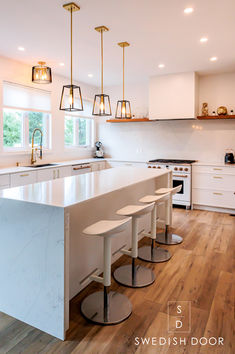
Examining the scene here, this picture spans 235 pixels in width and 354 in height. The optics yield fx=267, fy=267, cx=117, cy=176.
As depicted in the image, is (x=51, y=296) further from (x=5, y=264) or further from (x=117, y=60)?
(x=117, y=60)

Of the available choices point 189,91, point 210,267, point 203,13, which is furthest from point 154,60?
point 210,267

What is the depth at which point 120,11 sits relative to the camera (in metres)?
2.81

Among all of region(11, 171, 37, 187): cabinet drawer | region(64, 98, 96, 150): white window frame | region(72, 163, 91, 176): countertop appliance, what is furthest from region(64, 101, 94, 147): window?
region(11, 171, 37, 187): cabinet drawer

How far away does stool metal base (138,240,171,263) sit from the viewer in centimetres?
296

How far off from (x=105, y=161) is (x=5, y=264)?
4.44 m

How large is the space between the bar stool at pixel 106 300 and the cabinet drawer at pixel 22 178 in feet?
7.27

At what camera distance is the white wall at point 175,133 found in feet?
17.5

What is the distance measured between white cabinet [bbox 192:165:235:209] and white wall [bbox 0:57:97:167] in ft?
8.89

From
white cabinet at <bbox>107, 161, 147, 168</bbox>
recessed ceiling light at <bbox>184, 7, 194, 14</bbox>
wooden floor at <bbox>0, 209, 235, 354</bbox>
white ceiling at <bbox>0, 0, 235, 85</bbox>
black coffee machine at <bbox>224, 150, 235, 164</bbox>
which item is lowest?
wooden floor at <bbox>0, 209, 235, 354</bbox>

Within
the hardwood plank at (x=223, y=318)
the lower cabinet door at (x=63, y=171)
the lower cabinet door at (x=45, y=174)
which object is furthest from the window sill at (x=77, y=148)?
the hardwood plank at (x=223, y=318)

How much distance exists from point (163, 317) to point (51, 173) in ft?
10.3

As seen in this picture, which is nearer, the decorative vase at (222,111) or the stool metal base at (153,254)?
the stool metal base at (153,254)

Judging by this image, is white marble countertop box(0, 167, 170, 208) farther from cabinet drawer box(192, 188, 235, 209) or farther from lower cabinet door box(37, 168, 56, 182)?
cabinet drawer box(192, 188, 235, 209)

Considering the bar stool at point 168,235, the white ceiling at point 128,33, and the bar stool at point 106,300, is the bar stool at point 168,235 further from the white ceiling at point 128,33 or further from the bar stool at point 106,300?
the white ceiling at point 128,33
